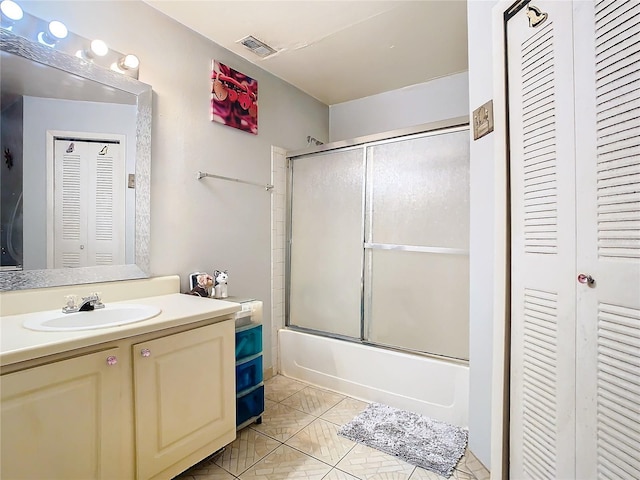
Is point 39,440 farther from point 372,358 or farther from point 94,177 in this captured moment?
point 372,358

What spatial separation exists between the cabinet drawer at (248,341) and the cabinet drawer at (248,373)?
5 centimetres

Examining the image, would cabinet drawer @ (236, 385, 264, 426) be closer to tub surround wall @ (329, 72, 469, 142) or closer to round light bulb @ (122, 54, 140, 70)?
round light bulb @ (122, 54, 140, 70)

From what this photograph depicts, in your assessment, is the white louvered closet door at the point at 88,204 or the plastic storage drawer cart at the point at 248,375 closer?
the white louvered closet door at the point at 88,204

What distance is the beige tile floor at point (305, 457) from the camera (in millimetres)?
1520

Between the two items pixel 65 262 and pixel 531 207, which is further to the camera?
pixel 65 262

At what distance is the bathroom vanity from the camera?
974 mm

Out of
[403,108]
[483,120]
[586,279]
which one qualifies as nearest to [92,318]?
[586,279]

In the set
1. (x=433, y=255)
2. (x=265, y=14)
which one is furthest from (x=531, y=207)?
(x=265, y=14)

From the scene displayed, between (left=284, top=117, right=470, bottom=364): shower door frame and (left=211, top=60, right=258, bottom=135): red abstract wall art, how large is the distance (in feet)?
1.57

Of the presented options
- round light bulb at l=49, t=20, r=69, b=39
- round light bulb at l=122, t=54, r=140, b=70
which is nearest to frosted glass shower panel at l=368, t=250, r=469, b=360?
round light bulb at l=122, t=54, r=140, b=70

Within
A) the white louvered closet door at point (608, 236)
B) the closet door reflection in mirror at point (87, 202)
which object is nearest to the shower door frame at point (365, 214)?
the white louvered closet door at point (608, 236)

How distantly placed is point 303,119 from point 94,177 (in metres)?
1.81

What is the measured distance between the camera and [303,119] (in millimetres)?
2922

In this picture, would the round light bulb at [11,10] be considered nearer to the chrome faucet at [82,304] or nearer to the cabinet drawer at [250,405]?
the chrome faucet at [82,304]
